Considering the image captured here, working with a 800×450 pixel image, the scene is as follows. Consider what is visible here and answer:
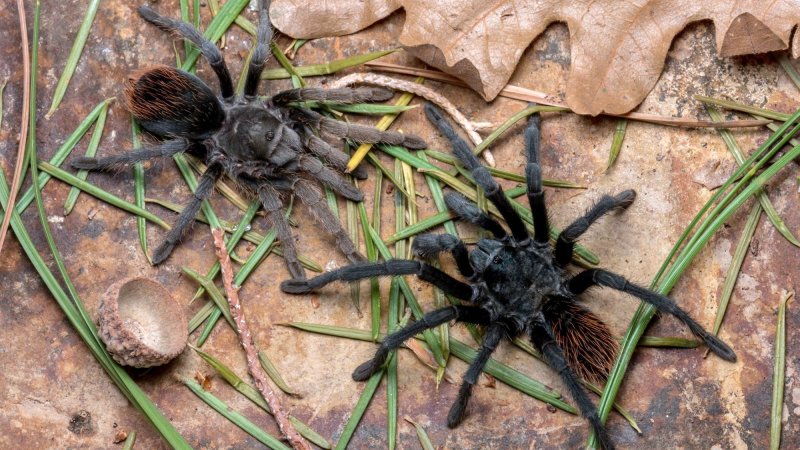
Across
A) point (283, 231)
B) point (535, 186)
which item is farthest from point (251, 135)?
point (535, 186)

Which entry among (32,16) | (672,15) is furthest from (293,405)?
(672,15)

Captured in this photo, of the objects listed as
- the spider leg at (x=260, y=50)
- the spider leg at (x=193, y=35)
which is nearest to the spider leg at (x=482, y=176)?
the spider leg at (x=260, y=50)

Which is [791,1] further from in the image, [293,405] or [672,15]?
[293,405]

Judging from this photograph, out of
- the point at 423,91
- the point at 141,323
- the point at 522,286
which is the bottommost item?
the point at 141,323

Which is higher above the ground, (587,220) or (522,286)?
(587,220)

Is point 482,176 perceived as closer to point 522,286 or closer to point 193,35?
point 522,286

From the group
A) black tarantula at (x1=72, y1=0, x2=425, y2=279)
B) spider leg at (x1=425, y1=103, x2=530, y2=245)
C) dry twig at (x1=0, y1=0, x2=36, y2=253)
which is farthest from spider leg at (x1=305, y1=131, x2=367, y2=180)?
dry twig at (x1=0, y1=0, x2=36, y2=253)

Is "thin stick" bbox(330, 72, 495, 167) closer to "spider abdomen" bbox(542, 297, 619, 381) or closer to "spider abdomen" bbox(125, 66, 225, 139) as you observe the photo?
"spider abdomen" bbox(125, 66, 225, 139)
